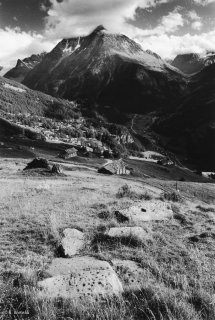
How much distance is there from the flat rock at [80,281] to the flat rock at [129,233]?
2.25 metres

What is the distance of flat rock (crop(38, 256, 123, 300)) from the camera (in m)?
7.00

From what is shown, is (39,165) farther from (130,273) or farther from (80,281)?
(80,281)

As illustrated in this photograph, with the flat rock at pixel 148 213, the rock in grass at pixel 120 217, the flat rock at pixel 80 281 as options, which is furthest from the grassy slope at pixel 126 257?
the rock in grass at pixel 120 217

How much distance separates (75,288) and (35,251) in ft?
10.3

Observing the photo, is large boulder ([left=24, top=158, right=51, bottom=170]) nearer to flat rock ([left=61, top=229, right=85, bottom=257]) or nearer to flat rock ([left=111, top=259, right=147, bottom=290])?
flat rock ([left=61, top=229, right=85, bottom=257])

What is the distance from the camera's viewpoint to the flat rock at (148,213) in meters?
14.2

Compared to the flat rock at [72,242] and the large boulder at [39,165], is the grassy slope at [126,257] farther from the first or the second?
the large boulder at [39,165]

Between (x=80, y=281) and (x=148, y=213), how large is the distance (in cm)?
782

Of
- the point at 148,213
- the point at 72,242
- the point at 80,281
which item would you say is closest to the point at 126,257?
the point at 72,242

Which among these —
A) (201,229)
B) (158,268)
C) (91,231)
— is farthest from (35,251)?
(201,229)

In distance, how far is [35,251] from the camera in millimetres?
9938

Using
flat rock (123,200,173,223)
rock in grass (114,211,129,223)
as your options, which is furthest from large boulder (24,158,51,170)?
rock in grass (114,211,129,223)

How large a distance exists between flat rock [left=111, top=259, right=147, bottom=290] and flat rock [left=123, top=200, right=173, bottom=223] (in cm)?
456

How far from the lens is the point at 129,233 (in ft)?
36.6
